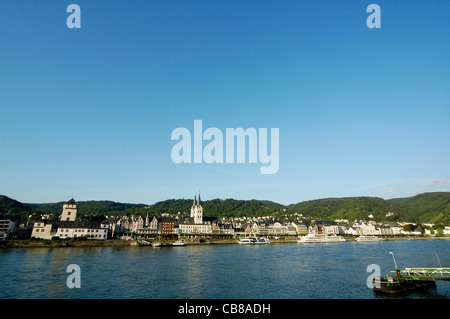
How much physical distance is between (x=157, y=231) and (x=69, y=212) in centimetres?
3674

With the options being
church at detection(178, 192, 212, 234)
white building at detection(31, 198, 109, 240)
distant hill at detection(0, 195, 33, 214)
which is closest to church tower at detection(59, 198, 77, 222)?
white building at detection(31, 198, 109, 240)

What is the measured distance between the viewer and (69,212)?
92.4 meters

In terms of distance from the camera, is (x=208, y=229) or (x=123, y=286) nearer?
(x=123, y=286)

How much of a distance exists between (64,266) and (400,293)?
1631 inches

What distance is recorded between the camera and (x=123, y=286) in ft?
84.8

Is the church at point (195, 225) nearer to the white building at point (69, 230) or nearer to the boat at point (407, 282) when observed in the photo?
the white building at point (69, 230)

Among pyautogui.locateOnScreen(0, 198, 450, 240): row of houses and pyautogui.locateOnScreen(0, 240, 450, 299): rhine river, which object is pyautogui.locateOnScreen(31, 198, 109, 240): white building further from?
pyautogui.locateOnScreen(0, 240, 450, 299): rhine river

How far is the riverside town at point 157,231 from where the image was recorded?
79938 mm

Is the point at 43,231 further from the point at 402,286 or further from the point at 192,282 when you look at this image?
the point at 402,286

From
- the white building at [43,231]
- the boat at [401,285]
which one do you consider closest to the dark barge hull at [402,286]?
the boat at [401,285]

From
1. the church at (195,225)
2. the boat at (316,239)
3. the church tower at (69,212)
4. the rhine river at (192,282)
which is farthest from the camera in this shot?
the church at (195,225)
